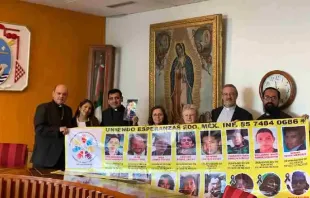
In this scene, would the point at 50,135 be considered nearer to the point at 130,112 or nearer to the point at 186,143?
the point at 130,112

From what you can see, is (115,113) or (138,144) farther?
(115,113)

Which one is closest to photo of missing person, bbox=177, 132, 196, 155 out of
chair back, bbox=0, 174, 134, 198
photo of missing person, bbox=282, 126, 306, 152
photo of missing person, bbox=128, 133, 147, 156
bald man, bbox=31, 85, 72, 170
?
photo of missing person, bbox=128, 133, 147, 156

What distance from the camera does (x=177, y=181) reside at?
12.1 ft

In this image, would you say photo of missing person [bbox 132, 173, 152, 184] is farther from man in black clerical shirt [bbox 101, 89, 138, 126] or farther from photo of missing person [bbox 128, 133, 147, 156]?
man in black clerical shirt [bbox 101, 89, 138, 126]

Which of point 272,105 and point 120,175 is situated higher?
point 272,105

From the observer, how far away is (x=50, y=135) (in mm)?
4238

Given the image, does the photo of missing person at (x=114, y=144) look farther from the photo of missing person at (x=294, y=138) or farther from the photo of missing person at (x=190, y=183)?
the photo of missing person at (x=294, y=138)

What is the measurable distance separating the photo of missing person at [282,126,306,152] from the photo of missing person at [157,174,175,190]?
91 centimetres

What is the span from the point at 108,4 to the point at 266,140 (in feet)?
8.93

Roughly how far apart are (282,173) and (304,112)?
0.93 m

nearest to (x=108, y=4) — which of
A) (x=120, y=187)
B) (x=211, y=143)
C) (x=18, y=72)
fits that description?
(x=18, y=72)

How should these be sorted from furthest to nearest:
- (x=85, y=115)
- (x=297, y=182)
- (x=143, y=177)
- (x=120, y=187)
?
(x=85, y=115) → (x=143, y=177) → (x=297, y=182) → (x=120, y=187)

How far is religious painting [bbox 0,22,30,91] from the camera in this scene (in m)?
5.18

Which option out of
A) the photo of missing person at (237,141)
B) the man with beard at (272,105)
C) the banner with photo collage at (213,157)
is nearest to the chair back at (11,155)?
the banner with photo collage at (213,157)
